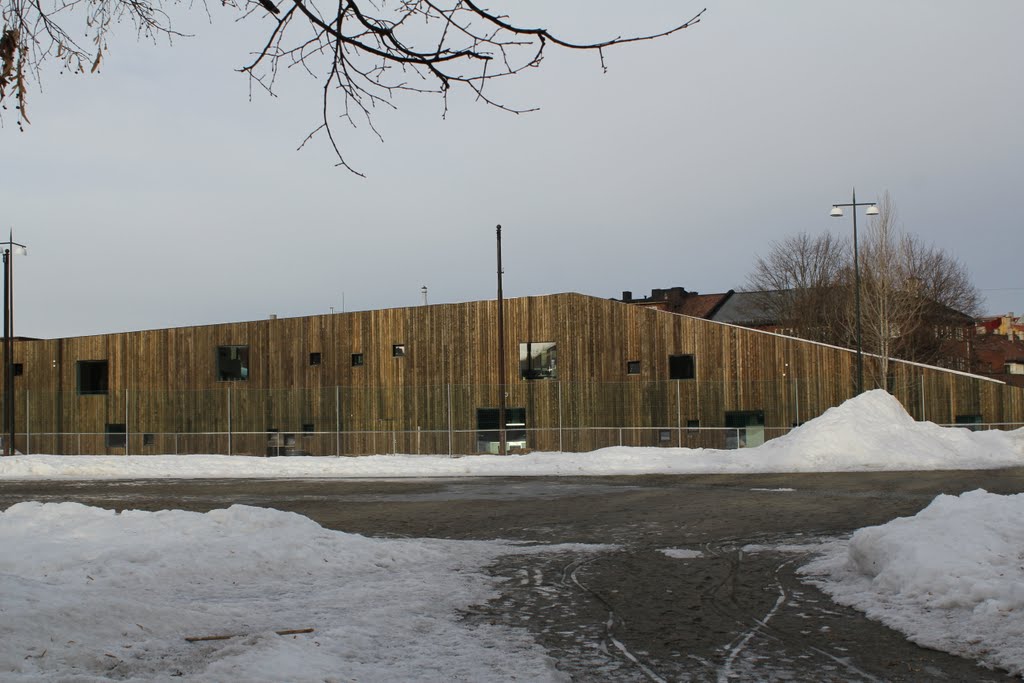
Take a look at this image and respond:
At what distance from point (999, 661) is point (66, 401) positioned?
44860 millimetres

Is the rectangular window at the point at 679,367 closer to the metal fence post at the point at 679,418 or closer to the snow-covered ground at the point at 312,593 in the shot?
the metal fence post at the point at 679,418

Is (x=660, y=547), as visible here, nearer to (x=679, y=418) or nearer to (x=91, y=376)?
(x=679, y=418)

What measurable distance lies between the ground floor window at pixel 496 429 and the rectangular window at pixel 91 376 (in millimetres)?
19066

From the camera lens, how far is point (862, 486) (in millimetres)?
20078

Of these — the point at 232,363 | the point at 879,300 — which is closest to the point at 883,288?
the point at 879,300

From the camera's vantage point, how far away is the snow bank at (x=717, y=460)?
2664 cm

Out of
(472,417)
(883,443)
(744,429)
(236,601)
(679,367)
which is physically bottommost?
(236,601)

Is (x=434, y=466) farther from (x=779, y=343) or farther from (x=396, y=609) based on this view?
(x=396, y=609)

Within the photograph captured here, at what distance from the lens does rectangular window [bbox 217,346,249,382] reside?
4441 centimetres

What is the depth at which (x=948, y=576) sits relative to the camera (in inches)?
324

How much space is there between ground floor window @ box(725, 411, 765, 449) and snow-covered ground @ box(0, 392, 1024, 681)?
926 inches

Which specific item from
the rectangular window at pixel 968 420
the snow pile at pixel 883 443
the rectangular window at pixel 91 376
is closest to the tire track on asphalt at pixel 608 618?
the snow pile at pixel 883 443

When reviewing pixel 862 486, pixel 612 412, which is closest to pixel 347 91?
pixel 862 486

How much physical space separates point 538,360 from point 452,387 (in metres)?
3.71
